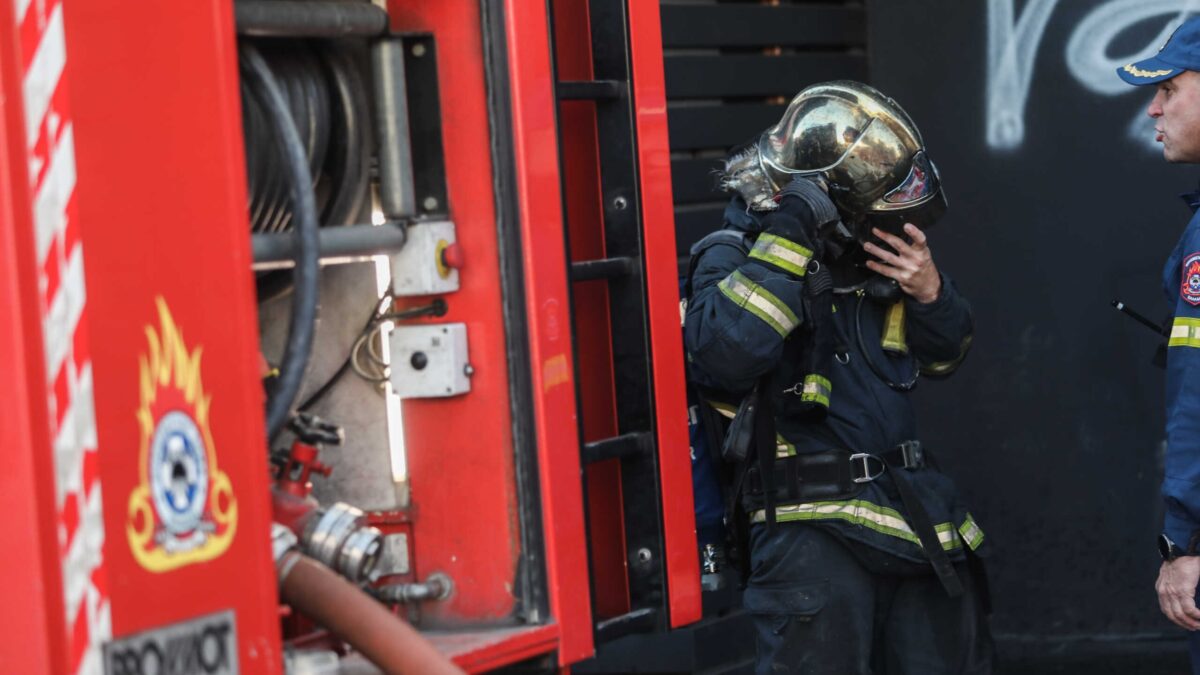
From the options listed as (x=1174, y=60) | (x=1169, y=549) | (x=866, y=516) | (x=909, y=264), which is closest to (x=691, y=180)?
(x=909, y=264)

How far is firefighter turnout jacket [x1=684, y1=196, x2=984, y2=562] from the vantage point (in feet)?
12.5

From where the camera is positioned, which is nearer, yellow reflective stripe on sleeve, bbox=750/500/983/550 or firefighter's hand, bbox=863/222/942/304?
yellow reflective stripe on sleeve, bbox=750/500/983/550

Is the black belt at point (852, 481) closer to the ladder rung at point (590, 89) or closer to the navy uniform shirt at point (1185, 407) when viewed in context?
the navy uniform shirt at point (1185, 407)

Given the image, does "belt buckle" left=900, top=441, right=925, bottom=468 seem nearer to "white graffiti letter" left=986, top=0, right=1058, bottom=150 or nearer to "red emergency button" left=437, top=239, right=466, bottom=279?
"red emergency button" left=437, top=239, right=466, bottom=279

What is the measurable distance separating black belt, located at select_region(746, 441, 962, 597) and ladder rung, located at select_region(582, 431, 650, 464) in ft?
2.21

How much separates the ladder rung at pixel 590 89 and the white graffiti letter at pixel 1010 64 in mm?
2948

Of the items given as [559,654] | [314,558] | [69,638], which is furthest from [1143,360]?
[69,638]

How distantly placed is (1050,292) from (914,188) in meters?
2.08

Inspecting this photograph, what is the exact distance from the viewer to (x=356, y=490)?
3.13 m

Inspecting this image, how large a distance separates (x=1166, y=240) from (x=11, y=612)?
460 centimetres

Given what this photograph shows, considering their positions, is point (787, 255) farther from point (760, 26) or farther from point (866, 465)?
point (760, 26)

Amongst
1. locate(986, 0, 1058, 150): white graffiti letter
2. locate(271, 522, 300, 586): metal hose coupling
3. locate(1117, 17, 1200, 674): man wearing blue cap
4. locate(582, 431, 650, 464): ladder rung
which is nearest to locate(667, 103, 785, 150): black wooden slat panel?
locate(986, 0, 1058, 150): white graffiti letter

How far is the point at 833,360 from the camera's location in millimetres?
4016

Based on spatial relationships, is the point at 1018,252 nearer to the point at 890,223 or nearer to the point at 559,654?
the point at 890,223
